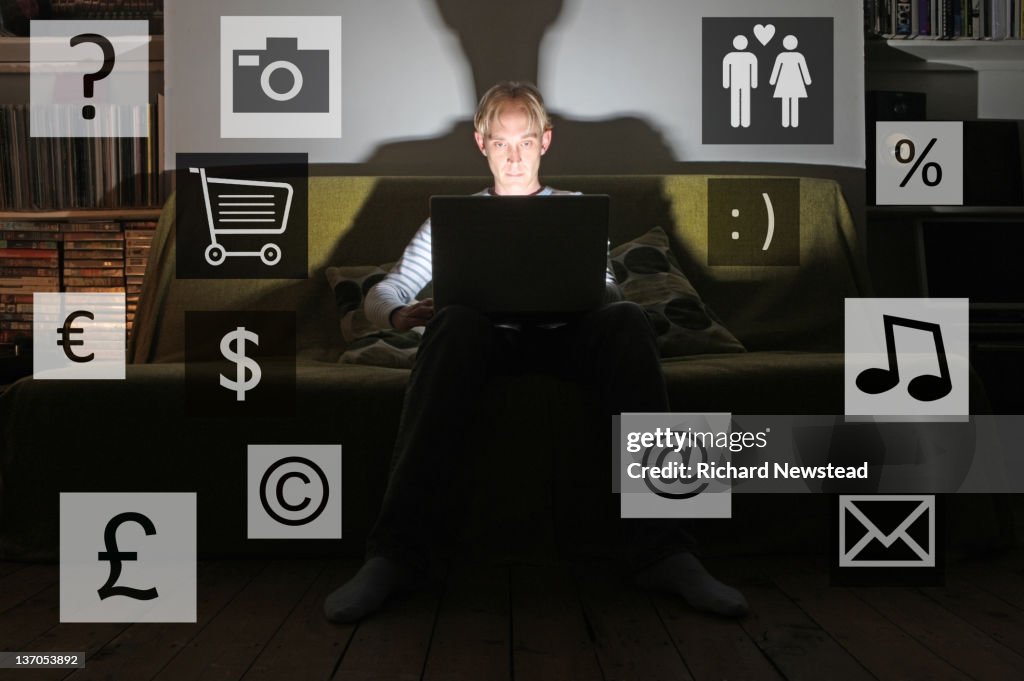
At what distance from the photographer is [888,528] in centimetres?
173

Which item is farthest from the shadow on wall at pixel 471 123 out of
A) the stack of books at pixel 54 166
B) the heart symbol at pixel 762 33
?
the stack of books at pixel 54 166

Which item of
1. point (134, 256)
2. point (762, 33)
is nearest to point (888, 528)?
point (762, 33)

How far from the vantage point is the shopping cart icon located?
2379 millimetres

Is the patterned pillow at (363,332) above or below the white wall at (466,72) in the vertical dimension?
below

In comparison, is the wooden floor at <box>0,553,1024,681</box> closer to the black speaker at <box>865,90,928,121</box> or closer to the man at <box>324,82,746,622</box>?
the man at <box>324,82,746,622</box>

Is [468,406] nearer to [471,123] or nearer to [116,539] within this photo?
[116,539]

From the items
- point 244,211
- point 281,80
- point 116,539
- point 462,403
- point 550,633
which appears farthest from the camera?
point 281,80

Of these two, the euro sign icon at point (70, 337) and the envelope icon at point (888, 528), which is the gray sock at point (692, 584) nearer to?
the envelope icon at point (888, 528)

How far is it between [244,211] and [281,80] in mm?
425

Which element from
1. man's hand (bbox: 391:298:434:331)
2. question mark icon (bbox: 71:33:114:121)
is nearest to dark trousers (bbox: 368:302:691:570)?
man's hand (bbox: 391:298:434:331)

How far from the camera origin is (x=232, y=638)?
129cm

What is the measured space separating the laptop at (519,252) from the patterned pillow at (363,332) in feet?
1.07

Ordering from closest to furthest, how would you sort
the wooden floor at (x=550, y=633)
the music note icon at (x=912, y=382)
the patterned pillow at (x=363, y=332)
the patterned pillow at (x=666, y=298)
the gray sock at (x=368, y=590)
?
1. the wooden floor at (x=550, y=633)
2. the gray sock at (x=368, y=590)
3. the music note icon at (x=912, y=382)
4. the patterned pillow at (x=363, y=332)
5. the patterned pillow at (x=666, y=298)

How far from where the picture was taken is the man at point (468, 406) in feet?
4.65
